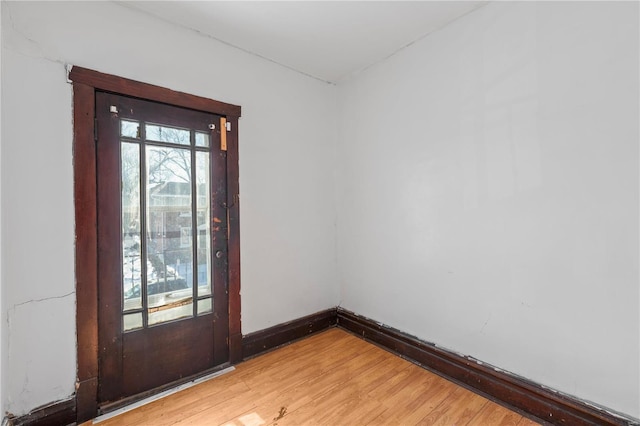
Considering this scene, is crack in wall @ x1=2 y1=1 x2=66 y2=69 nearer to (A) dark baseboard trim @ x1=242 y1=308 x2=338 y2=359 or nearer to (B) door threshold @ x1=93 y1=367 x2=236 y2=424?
(B) door threshold @ x1=93 y1=367 x2=236 y2=424

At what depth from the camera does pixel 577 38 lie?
1711 millimetres

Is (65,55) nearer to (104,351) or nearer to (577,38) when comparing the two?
(104,351)

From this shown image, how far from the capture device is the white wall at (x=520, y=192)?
160 centimetres

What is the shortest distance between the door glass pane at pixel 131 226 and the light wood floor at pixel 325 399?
0.79 metres

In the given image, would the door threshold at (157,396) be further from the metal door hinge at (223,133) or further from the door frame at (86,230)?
the metal door hinge at (223,133)

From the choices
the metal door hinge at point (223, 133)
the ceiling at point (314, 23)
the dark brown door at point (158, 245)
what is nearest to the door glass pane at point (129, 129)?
the dark brown door at point (158, 245)

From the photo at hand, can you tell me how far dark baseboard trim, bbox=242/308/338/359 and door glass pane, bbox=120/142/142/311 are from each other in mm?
1005

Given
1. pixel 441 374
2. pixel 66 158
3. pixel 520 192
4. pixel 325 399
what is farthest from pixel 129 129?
pixel 441 374

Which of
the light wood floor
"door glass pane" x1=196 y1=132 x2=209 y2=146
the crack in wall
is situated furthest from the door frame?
"door glass pane" x1=196 y1=132 x2=209 y2=146

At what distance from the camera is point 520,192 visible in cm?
194

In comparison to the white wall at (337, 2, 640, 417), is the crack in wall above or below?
above

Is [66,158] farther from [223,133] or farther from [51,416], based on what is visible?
[51,416]

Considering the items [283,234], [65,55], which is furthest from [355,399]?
[65,55]

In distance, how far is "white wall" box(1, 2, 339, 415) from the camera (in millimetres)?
1693
